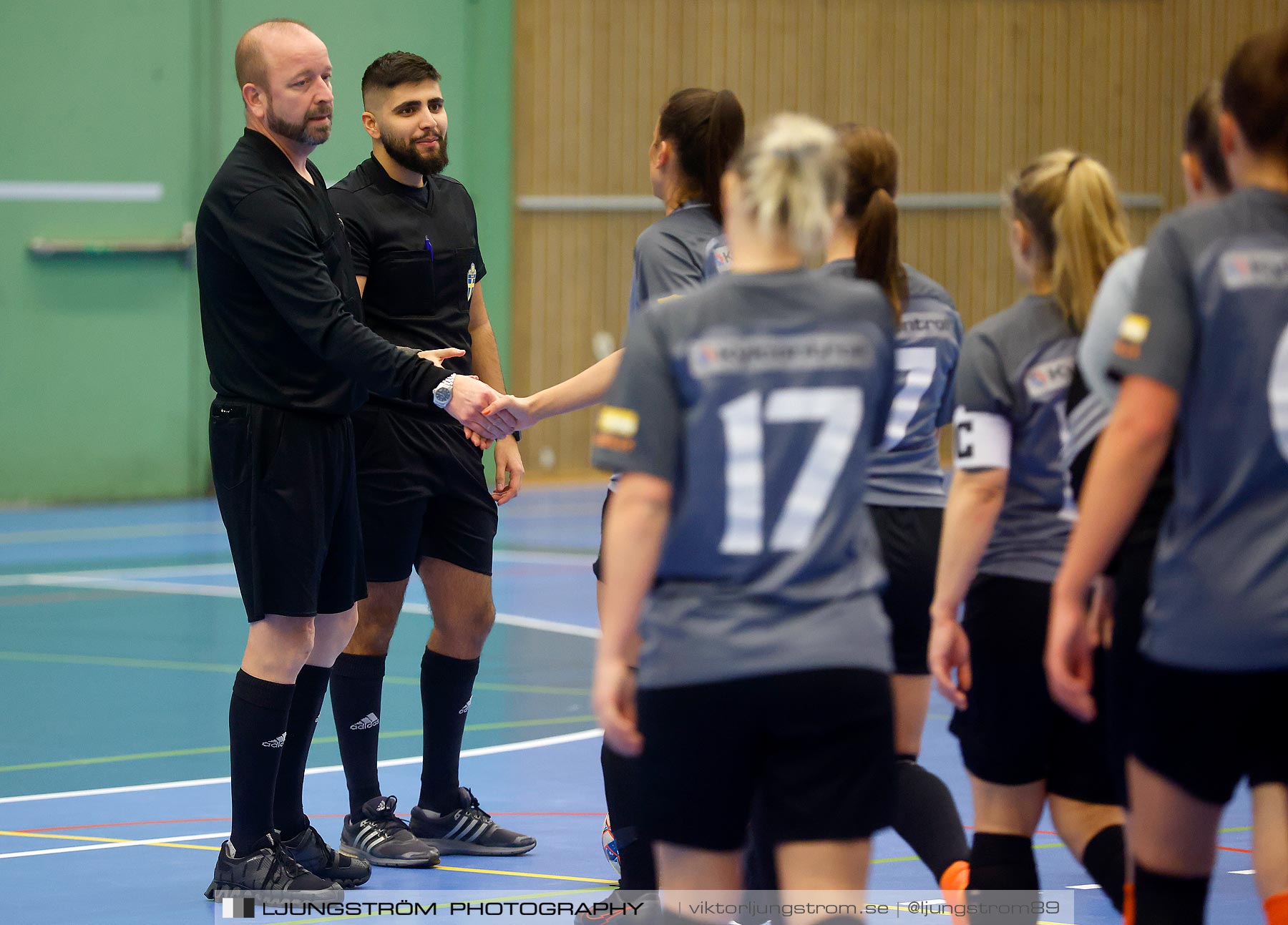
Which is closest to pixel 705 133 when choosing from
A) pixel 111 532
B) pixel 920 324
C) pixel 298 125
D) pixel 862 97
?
pixel 920 324

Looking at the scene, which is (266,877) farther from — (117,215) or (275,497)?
(117,215)

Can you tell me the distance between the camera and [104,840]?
512cm

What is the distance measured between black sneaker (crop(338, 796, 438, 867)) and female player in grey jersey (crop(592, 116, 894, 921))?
227 cm

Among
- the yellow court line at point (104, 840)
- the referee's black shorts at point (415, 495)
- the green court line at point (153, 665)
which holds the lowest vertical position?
the green court line at point (153, 665)

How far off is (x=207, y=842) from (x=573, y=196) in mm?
12445

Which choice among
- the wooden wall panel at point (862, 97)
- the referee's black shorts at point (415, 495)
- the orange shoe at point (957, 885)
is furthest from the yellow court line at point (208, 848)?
the wooden wall panel at point (862, 97)

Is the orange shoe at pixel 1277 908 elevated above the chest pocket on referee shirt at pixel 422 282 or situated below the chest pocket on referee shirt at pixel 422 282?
below

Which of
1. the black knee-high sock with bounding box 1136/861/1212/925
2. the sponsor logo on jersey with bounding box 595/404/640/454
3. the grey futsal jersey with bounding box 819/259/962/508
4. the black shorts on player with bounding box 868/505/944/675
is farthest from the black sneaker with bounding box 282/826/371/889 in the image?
the black knee-high sock with bounding box 1136/861/1212/925

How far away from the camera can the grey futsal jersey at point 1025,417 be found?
333 centimetres

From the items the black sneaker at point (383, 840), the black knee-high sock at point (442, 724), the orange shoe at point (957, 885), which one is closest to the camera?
the orange shoe at point (957, 885)

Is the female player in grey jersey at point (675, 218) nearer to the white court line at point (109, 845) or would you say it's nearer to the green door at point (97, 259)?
the white court line at point (109, 845)

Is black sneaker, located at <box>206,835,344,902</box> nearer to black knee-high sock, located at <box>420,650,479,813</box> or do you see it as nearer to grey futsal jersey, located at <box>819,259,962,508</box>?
black knee-high sock, located at <box>420,650,479,813</box>

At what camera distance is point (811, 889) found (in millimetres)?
2723

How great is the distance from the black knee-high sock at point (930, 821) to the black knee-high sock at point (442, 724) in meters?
1.68
